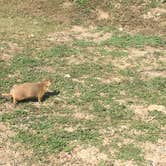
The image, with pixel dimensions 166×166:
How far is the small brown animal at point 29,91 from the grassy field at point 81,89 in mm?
134

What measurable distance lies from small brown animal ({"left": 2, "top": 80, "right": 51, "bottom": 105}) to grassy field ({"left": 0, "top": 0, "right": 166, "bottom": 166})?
0.44 ft

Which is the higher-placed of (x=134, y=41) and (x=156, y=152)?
(x=134, y=41)

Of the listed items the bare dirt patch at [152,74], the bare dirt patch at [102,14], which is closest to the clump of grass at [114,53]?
the bare dirt patch at [152,74]

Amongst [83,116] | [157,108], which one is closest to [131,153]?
[83,116]

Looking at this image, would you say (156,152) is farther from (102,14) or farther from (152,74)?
(102,14)

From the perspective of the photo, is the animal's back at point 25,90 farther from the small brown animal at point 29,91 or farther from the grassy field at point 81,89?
the grassy field at point 81,89

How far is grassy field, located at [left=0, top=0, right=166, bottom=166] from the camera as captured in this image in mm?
6465

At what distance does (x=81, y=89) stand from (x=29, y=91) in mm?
991

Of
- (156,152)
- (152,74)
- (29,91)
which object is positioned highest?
(29,91)

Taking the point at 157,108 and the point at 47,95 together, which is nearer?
the point at 157,108

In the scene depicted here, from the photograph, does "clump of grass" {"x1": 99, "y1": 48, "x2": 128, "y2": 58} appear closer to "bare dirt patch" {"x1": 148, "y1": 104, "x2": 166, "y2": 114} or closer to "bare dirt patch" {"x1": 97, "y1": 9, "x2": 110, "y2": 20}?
"bare dirt patch" {"x1": 97, "y1": 9, "x2": 110, "y2": 20}

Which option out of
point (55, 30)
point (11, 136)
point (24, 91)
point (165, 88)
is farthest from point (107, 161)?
point (55, 30)

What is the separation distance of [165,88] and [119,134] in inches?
69.4

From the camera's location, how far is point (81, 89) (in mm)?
8078
